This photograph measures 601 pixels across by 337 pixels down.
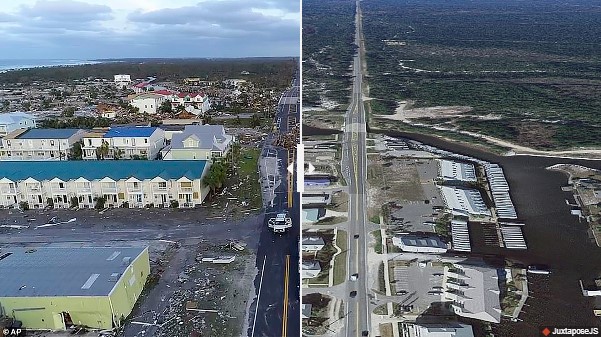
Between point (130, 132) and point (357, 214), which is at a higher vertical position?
point (130, 132)

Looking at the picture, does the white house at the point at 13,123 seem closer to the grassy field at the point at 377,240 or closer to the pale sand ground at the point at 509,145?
the pale sand ground at the point at 509,145

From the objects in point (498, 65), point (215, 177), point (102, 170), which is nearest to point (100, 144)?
point (102, 170)

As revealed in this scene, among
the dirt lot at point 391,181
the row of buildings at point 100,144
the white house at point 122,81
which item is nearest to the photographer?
the dirt lot at point 391,181

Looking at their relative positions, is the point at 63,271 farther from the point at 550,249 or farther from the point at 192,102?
the point at 192,102

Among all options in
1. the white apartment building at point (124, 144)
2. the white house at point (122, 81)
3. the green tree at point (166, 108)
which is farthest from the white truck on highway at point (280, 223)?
the white house at point (122, 81)

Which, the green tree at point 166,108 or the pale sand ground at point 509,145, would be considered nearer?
the pale sand ground at point 509,145

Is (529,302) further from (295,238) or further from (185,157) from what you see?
(185,157)

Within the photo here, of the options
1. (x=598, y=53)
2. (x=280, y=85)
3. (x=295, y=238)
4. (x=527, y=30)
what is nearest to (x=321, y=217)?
(x=295, y=238)
